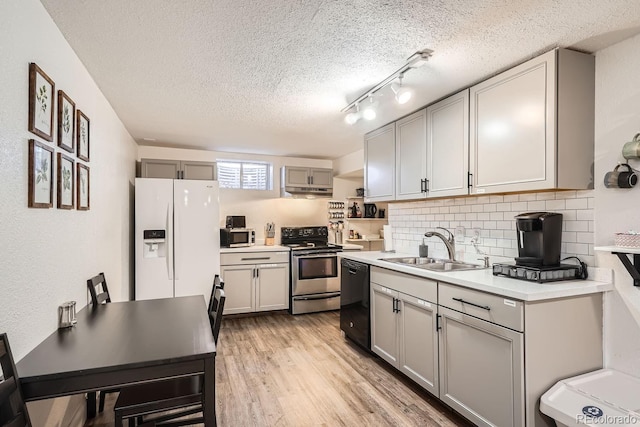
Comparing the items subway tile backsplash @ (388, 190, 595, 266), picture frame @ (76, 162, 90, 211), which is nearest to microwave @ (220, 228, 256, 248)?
subway tile backsplash @ (388, 190, 595, 266)

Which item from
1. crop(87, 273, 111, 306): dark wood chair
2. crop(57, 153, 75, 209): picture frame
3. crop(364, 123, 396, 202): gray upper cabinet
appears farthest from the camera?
crop(364, 123, 396, 202): gray upper cabinet

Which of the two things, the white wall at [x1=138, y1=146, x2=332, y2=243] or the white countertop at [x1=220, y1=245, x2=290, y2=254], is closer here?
the white countertop at [x1=220, y1=245, x2=290, y2=254]

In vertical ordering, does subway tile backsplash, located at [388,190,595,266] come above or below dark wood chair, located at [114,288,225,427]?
above

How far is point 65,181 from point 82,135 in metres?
0.46

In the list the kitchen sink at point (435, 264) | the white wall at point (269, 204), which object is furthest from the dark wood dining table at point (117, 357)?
the white wall at point (269, 204)

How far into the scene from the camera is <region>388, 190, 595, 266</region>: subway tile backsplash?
213cm

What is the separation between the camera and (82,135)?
2.13 metres

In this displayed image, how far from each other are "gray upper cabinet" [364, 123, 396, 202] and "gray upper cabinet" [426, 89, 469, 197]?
53 cm

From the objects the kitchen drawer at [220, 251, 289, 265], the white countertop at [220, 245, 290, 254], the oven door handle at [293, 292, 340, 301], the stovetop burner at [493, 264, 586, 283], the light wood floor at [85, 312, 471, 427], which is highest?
the stovetop burner at [493, 264, 586, 283]

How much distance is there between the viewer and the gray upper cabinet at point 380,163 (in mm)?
3453

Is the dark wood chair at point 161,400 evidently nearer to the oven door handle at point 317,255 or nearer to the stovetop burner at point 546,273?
the stovetop burner at point 546,273

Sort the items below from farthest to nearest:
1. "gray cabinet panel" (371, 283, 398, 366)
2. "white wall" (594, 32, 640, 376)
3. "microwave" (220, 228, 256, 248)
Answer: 1. "microwave" (220, 228, 256, 248)
2. "gray cabinet panel" (371, 283, 398, 366)
3. "white wall" (594, 32, 640, 376)

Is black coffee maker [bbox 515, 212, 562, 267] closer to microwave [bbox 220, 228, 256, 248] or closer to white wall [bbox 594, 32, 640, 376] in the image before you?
white wall [bbox 594, 32, 640, 376]

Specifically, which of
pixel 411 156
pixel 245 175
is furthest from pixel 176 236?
pixel 411 156
